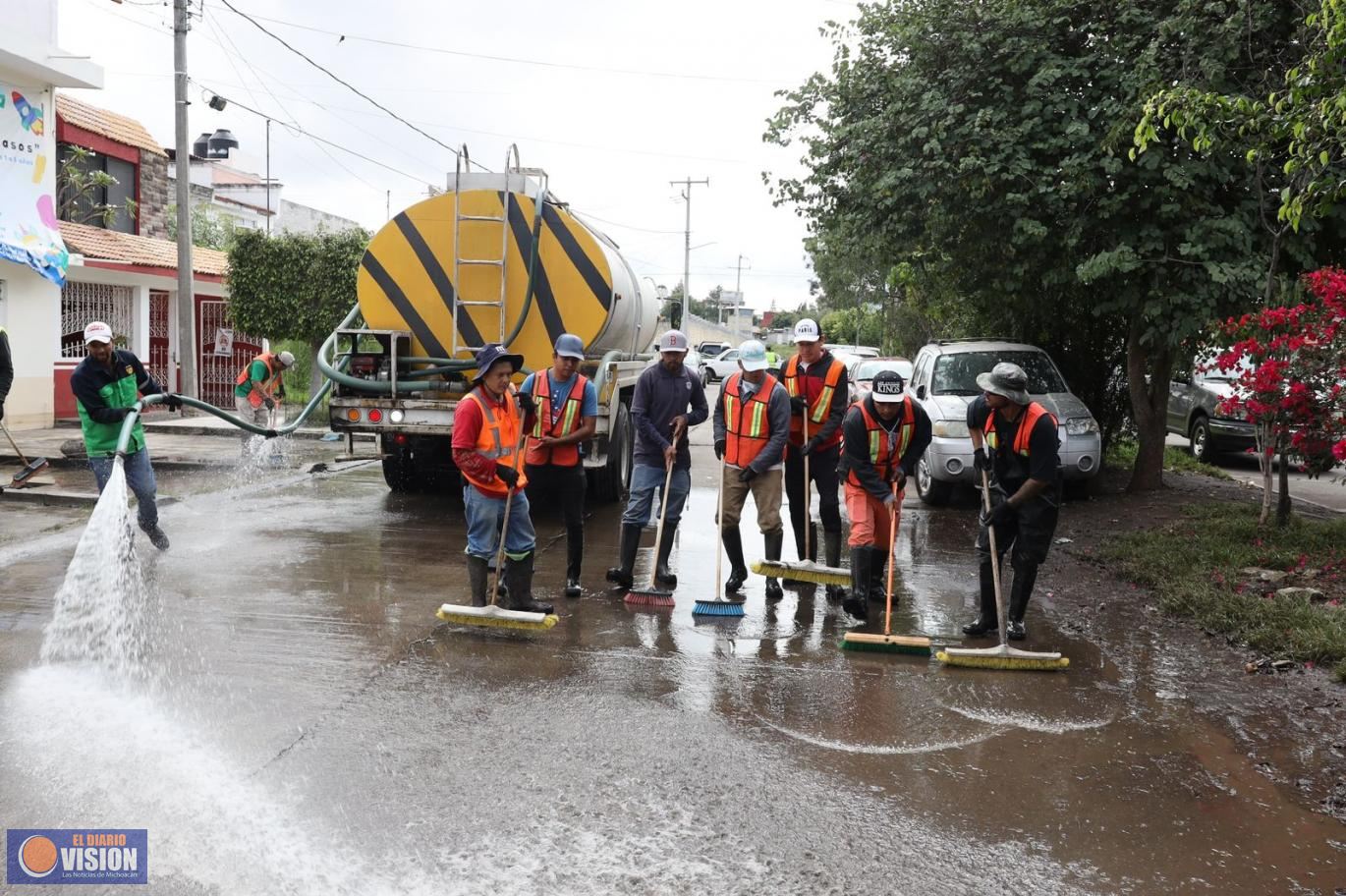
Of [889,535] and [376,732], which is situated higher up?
[889,535]

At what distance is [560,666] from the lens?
5859 mm

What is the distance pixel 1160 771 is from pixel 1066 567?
442 centimetres

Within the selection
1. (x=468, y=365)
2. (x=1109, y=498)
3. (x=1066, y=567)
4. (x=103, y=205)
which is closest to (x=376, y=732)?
(x=468, y=365)

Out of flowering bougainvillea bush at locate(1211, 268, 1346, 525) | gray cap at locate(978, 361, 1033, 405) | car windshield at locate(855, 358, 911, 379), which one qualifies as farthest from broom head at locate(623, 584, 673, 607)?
car windshield at locate(855, 358, 911, 379)

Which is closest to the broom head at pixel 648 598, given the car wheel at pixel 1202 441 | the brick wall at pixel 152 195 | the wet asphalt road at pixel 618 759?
the wet asphalt road at pixel 618 759

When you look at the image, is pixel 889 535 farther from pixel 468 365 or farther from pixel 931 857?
pixel 468 365

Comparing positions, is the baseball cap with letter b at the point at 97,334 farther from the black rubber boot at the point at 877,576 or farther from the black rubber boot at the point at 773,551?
the black rubber boot at the point at 877,576

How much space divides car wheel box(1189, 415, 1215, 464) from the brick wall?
63.5 ft

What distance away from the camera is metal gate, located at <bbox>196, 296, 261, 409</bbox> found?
22766mm

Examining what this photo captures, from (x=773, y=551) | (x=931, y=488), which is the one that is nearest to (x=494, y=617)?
(x=773, y=551)

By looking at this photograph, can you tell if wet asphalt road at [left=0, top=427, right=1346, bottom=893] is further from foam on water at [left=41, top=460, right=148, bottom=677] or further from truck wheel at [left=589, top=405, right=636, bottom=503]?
truck wheel at [left=589, top=405, right=636, bottom=503]

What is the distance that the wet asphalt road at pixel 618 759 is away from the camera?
373 centimetres

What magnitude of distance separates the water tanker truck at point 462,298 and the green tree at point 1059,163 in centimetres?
336

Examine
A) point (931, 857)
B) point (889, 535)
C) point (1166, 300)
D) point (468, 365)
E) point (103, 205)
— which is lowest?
point (931, 857)
